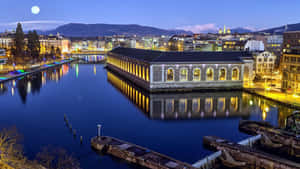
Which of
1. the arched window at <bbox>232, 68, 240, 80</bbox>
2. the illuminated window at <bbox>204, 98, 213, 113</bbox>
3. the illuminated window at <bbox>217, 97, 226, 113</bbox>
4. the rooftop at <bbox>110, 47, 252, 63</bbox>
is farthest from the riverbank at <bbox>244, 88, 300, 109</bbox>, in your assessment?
the illuminated window at <bbox>204, 98, 213, 113</bbox>

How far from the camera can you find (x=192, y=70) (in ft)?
191

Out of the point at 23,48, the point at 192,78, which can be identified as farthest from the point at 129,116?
the point at 23,48

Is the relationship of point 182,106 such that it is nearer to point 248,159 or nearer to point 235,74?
point 248,159

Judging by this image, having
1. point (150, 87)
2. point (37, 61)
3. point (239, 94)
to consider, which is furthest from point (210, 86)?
point (37, 61)

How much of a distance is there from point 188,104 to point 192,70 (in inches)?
558

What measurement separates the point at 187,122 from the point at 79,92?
28394 mm

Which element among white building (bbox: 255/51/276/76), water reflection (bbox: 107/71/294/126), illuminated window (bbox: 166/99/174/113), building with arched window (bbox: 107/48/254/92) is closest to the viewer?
water reflection (bbox: 107/71/294/126)

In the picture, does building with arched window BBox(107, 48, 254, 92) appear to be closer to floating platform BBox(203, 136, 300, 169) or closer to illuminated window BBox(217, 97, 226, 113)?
illuminated window BBox(217, 97, 226, 113)

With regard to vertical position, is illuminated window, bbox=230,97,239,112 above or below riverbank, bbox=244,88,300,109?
below

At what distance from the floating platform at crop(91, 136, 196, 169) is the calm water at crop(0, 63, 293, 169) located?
738 millimetres

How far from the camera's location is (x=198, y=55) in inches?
2383

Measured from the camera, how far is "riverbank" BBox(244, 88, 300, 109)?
42100 mm

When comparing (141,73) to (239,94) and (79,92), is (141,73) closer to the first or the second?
(79,92)

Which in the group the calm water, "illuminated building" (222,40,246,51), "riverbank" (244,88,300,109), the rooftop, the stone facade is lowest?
the calm water
